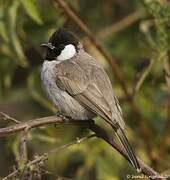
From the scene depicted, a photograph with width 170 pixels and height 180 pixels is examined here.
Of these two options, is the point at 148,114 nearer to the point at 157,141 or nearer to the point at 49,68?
the point at 157,141

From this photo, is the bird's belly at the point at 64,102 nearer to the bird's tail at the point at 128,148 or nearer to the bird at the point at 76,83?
the bird at the point at 76,83

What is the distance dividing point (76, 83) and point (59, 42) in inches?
13.2

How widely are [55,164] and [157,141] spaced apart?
2.66 feet

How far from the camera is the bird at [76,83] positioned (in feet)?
11.4

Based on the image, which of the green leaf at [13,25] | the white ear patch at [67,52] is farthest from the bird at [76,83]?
the green leaf at [13,25]

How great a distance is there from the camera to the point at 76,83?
146 inches

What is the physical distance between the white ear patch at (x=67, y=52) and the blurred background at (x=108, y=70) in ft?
0.50

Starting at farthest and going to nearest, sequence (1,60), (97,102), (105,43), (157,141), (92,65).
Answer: (105,43) → (157,141) → (1,60) → (92,65) → (97,102)

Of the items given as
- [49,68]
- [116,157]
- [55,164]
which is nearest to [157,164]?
[116,157]

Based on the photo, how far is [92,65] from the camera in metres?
3.83

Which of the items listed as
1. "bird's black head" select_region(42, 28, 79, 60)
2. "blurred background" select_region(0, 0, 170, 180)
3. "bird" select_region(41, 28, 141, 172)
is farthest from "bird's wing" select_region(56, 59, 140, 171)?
"blurred background" select_region(0, 0, 170, 180)

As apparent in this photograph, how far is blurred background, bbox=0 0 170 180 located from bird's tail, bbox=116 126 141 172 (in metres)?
0.66

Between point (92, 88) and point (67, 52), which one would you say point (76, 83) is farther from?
point (67, 52)

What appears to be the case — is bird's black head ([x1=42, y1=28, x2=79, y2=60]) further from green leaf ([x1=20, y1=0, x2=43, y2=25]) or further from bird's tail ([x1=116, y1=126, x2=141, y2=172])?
bird's tail ([x1=116, y1=126, x2=141, y2=172])
